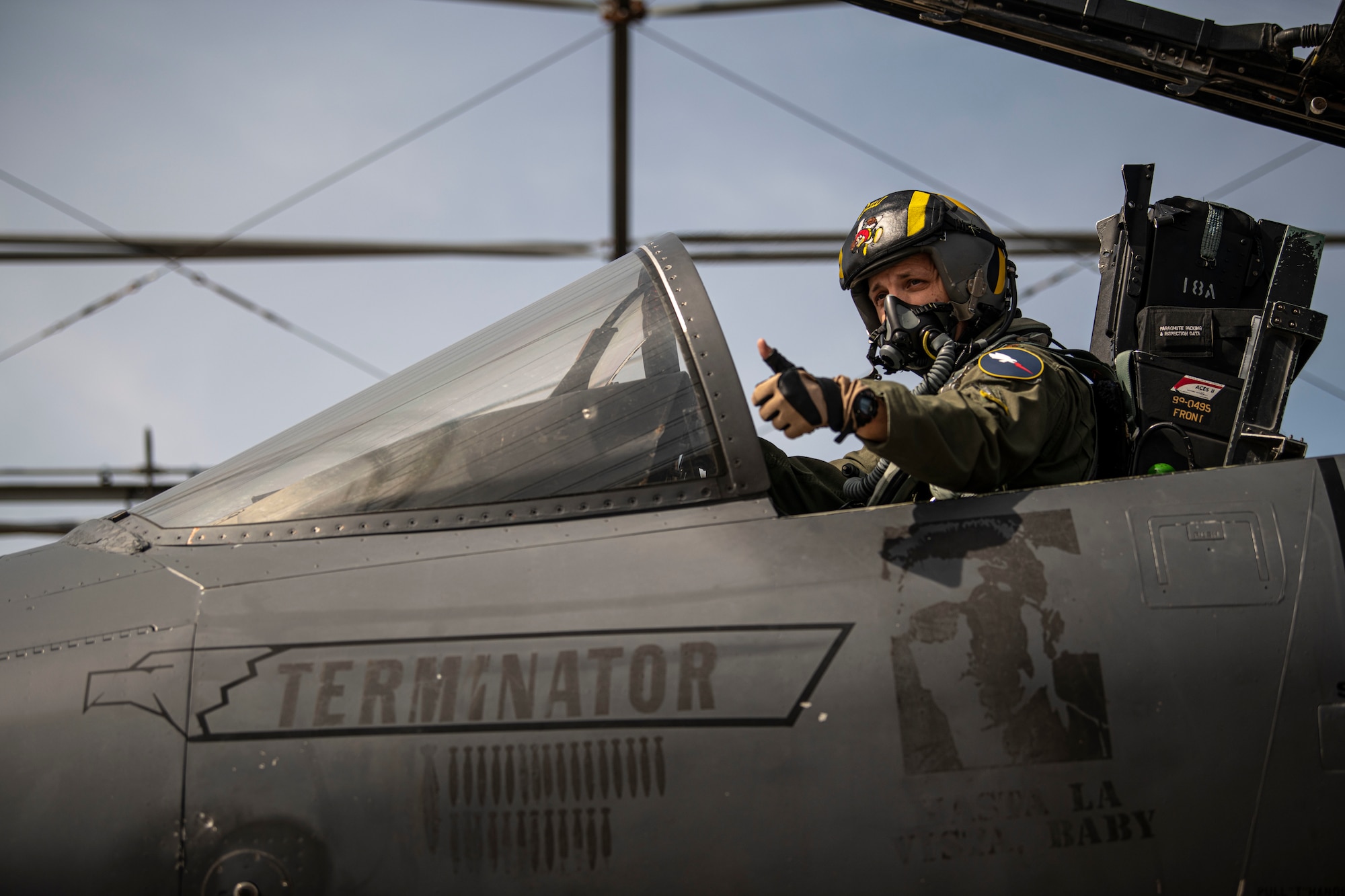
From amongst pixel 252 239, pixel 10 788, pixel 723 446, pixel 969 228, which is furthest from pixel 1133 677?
pixel 252 239

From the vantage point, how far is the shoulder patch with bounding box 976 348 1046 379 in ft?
8.06

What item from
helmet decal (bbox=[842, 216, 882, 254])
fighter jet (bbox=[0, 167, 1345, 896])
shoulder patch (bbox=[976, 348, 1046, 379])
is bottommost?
fighter jet (bbox=[0, 167, 1345, 896])

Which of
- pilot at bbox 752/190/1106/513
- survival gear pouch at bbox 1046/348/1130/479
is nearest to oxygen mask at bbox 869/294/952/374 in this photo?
pilot at bbox 752/190/1106/513

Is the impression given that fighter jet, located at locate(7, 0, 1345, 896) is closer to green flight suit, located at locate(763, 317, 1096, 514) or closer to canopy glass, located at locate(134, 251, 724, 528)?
canopy glass, located at locate(134, 251, 724, 528)

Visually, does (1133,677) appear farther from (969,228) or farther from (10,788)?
(10,788)

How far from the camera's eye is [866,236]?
3.20m

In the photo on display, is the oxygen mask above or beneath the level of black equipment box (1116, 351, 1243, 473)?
above

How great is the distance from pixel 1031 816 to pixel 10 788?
199 cm

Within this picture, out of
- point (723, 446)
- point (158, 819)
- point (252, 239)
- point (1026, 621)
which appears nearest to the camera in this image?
point (158, 819)

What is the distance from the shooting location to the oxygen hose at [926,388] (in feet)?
9.18

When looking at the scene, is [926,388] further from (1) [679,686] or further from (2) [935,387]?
(1) [679,686]

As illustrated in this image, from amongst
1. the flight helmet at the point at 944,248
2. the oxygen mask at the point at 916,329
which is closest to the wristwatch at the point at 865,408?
the oxygen mask at the point at 916,329

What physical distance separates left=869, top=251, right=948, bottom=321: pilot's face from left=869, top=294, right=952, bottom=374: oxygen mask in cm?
5

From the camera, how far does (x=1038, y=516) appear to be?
209 cm
